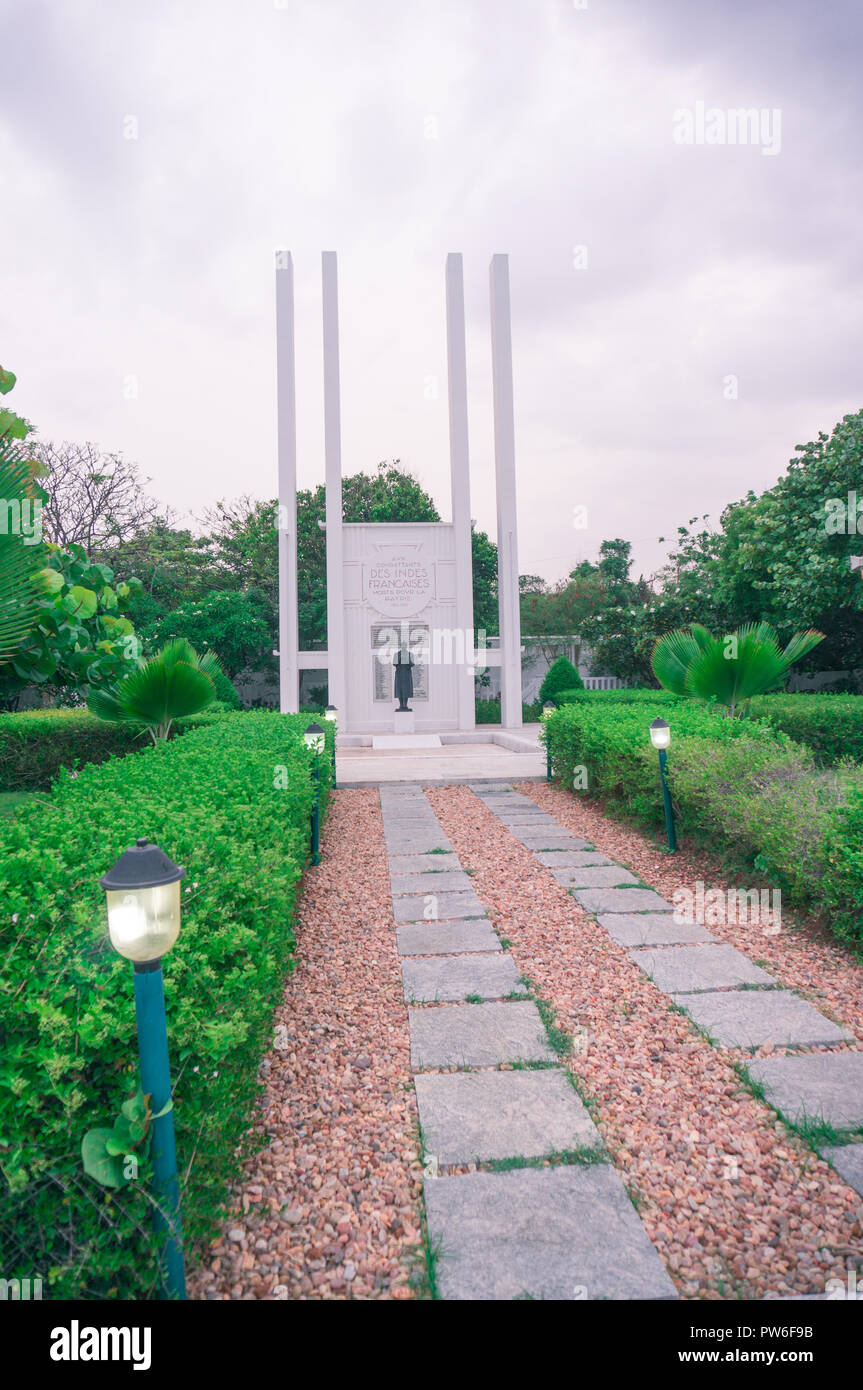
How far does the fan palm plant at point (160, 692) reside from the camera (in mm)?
5477

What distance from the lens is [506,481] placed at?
1549 cm

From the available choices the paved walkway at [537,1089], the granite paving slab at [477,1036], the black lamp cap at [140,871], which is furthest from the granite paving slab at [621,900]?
the black lamp cap at [140,871]

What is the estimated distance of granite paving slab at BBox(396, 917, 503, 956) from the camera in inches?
132

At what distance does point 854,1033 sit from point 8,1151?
8.82ft

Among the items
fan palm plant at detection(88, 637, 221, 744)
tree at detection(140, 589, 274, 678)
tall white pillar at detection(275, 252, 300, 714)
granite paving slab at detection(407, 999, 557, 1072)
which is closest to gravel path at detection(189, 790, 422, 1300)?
granite paving slab at detection(407, 999, 557, 1072)

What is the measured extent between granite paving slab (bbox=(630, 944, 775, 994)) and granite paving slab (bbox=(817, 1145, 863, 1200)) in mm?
980

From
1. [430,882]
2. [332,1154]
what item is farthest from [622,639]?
[332,1154]

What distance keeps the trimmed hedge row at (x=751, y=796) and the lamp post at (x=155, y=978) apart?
2.99 metres

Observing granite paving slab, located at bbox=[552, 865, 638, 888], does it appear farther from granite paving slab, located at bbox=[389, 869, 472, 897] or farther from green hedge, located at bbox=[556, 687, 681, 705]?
green hedge, located at bbox=[556, 687, 681, 705]

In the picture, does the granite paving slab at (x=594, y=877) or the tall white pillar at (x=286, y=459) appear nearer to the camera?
the granite paving slab at (x=594, y=877)

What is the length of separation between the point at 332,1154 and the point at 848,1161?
1393mm

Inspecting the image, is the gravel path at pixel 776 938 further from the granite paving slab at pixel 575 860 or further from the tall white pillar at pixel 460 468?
the tall white pillar at pixel 460 468
